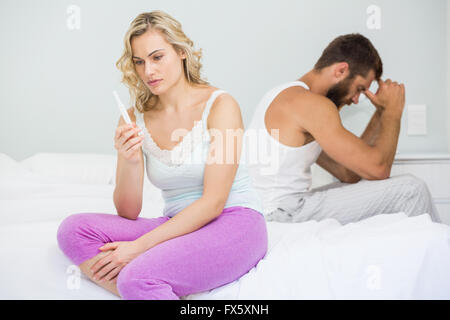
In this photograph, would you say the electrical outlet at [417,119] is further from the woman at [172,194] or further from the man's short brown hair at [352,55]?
the woman at [172,194]

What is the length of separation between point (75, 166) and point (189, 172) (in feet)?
3.21

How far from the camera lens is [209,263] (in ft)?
2.56

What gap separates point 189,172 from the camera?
3.03 feet

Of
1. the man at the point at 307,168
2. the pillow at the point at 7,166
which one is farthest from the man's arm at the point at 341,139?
the pillow at the point at 7,166

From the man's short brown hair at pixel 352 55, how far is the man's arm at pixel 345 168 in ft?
0.63

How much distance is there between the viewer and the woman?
0.77 meters

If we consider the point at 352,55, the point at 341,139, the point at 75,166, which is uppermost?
the point at 352,55

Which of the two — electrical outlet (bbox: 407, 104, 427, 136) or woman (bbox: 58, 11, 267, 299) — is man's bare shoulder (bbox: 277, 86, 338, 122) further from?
electrical outlet (bbox: 407, 104, 427, 136)

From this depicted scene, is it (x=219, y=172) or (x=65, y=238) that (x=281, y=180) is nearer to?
(x=219, y=172)

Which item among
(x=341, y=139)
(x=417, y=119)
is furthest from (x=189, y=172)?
(x=417, y=119)

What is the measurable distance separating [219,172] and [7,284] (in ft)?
1.48

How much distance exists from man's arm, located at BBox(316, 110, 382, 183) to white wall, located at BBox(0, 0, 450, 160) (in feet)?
0.53

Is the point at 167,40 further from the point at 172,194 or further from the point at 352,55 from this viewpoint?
the point at 352,55

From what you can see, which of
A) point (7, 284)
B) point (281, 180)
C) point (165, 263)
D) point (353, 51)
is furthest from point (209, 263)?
point (353, 51)
